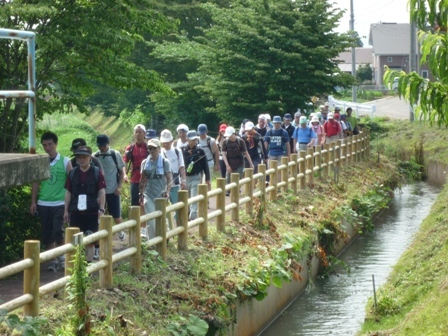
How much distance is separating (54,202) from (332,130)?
16256mm

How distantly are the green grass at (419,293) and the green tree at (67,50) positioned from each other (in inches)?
221

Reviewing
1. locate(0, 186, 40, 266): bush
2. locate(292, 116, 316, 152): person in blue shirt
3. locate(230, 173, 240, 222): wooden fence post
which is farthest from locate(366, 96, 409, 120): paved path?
locate(0, 186, 40, 266): bush

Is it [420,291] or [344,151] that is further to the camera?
[344,151]

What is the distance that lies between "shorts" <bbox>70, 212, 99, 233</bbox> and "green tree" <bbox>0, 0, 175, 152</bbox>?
2358 millimetres

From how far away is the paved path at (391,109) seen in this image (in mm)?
54562

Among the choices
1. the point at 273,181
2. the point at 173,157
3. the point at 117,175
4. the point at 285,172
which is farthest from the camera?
the point at 285,172

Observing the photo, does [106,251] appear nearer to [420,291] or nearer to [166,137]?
[166,137]

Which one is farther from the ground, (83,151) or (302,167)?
(83,151)

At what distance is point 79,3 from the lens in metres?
15.1

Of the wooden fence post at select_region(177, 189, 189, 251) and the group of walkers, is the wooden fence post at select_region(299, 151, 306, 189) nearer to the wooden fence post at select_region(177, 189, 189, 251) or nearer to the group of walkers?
the group of walkers

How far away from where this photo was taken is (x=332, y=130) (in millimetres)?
27375

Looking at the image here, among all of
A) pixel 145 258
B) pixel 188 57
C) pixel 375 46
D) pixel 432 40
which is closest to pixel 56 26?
pixel 145 258

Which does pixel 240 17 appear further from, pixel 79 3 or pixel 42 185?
pixel 42 185

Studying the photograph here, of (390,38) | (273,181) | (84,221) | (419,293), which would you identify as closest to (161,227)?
(84,221)
